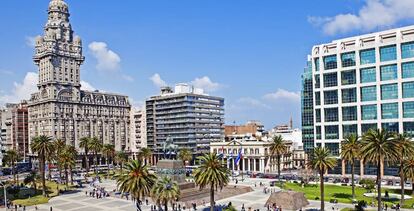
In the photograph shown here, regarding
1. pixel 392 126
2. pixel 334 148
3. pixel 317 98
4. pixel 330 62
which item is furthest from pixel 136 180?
pixel 330 62

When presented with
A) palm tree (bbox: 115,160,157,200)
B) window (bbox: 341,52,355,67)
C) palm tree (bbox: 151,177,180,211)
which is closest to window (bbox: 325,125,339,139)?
window (bbox: 341,52,355,67)

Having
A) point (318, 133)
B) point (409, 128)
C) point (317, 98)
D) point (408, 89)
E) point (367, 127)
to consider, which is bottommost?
point (318, 133)

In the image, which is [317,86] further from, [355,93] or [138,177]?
[138,177]

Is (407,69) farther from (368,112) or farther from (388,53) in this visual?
(368,112)

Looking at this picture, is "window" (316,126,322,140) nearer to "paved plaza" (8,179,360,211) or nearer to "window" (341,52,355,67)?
"window" (341,52,355,67)

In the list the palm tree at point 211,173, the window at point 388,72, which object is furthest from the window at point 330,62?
the palm tree at point 211,173

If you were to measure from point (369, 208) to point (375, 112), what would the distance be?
51224 millimetres

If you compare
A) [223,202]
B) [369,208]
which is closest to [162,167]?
[223,202]

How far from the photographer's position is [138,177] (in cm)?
6159

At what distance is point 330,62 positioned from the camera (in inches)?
5349

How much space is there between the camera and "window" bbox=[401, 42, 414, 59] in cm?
11800

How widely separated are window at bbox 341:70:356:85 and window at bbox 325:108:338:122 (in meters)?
9.53

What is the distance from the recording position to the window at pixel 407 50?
11800 centimetres

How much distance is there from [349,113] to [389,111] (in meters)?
12.7
